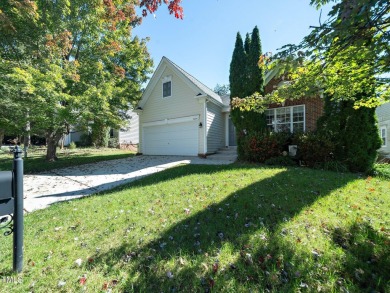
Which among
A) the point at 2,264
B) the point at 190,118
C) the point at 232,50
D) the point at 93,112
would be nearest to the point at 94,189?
the point at 2,264

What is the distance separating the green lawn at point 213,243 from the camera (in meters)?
1.92

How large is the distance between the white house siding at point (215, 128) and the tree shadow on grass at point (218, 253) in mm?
8576

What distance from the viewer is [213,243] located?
256 cm

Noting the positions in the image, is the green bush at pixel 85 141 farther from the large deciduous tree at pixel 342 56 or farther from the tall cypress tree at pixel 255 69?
the large deciduous tree at pixel 342 56

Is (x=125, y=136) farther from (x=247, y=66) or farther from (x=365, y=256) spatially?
(x=365, y=256)

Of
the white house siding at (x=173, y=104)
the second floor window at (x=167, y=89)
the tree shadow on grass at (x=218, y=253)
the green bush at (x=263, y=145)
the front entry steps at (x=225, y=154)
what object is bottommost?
the tree shadow on grass at (x=218, y=253)

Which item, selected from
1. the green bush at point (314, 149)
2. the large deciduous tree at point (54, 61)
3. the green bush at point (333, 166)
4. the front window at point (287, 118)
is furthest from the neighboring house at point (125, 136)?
the green bush at point (333, 166)

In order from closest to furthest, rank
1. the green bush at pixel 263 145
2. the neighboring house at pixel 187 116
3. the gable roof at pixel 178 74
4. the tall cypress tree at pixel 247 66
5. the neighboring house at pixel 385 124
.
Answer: the green bush at pixel 263 145 < the tall cypress tree at pixel 247 66 < the neighboring house at pixel 187 116 < the gable roof at pixel 178 74 < the neighboring house at pixel 385 124

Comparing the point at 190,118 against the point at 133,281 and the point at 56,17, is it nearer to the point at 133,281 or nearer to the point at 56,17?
the point at 56,17

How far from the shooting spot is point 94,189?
18.6 feet

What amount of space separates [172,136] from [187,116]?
180cm

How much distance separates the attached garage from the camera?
12344 millimetres

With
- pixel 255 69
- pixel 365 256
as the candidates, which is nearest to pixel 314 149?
pixel 255 69

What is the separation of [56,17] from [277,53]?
906 cm
